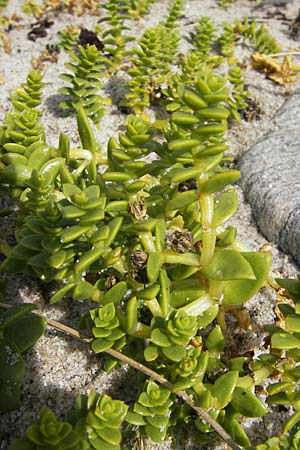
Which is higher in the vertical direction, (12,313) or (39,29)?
(39,29)

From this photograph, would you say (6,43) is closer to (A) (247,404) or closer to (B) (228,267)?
(B) (228,267)

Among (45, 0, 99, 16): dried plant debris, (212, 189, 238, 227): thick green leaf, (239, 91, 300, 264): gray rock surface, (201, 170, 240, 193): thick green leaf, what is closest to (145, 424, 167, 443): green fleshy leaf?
(212, 189, 238, 227): thick green leaf

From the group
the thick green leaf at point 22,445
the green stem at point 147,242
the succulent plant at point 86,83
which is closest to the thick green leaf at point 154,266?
the green stem at point 147,242

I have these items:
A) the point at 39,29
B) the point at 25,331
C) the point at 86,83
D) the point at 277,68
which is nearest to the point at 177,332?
the point at 25,331

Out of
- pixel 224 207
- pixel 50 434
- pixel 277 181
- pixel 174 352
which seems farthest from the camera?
pixel 277 181

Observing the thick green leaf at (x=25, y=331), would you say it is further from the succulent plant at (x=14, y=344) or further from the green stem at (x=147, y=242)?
the green stem at (x=147, y=242)

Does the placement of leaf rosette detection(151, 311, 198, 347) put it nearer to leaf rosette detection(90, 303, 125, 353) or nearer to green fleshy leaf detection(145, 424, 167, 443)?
leaf rosette detection(90, 303, 125, 353)
